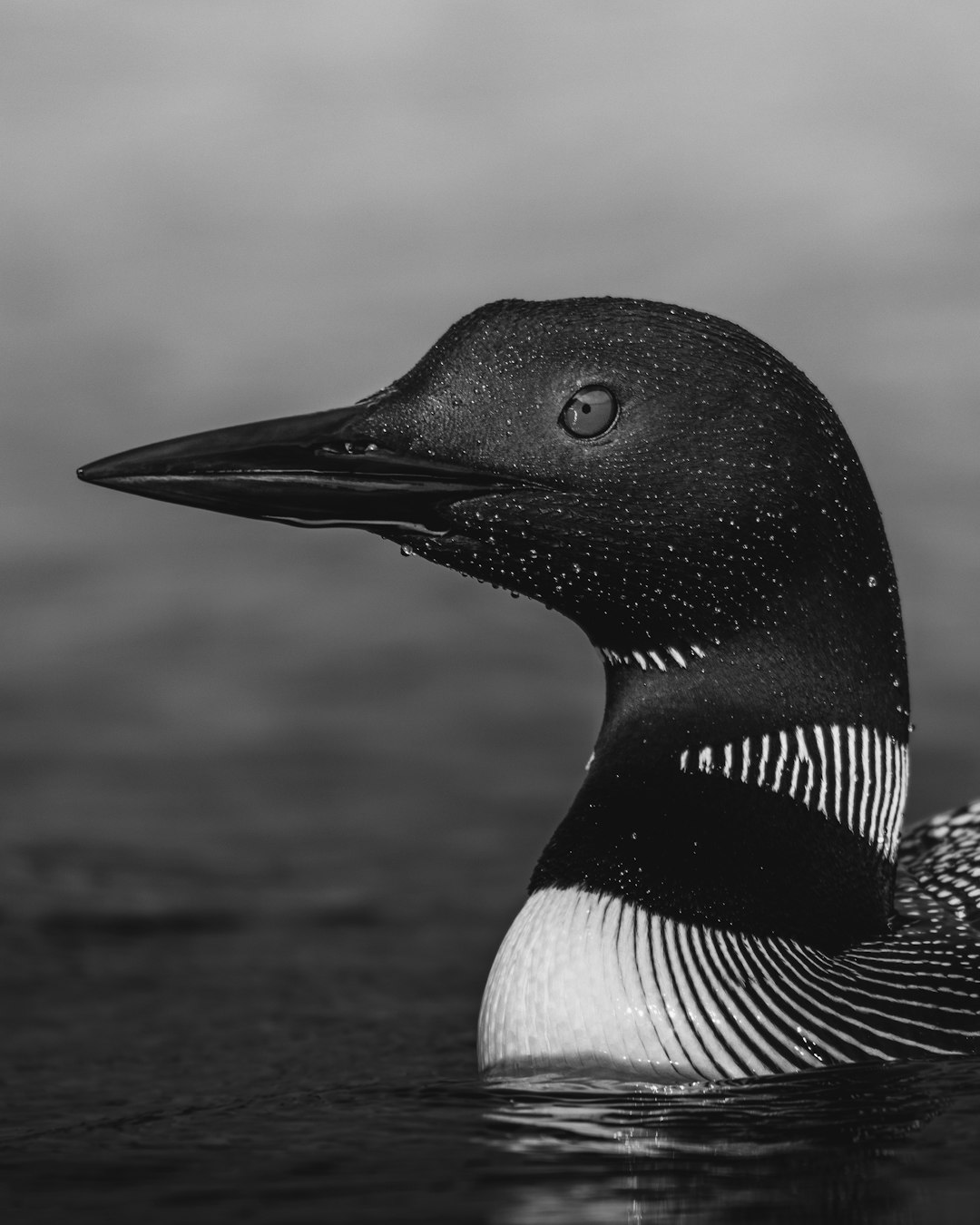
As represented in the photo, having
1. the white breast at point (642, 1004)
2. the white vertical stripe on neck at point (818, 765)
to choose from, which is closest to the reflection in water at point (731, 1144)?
the white breast at point (642, 1004)

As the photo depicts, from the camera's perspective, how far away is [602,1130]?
3338 millimetres

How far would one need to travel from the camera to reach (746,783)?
3627 mm

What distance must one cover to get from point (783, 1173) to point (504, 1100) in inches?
21.9

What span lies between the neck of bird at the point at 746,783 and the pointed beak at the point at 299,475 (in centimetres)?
48

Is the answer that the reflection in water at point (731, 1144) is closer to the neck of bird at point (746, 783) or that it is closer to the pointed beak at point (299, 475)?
the neck of bird at point (746, 783)

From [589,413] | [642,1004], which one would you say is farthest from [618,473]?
[642,1004]

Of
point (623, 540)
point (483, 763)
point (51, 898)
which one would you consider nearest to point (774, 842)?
point (623, 540)

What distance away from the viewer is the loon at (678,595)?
3535mm

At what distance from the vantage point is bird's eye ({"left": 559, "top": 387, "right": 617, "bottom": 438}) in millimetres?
3572

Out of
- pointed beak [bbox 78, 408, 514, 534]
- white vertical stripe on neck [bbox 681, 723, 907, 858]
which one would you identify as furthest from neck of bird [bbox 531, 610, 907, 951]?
pointed beak [bbox 78, 408, 514, 534]

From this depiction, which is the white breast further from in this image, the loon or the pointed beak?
the pointed beak

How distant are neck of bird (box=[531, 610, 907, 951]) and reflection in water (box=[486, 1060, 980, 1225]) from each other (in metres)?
0.30

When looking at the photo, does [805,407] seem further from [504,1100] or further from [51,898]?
[51,898]

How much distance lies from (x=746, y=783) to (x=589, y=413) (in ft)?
2.22
